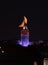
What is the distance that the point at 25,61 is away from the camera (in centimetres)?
1598

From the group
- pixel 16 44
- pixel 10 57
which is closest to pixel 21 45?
pixel 16 44

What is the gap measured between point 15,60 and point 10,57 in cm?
60

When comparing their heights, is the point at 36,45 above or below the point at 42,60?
above

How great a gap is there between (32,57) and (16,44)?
2.01 meters

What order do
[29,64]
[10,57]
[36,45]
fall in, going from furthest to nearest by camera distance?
1. [36,45]
2. [10,57]
3. [29,64]

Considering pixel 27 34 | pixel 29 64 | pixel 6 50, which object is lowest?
pixel 29 64

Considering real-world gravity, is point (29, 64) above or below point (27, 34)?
below

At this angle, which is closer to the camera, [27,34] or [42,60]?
[42,60]

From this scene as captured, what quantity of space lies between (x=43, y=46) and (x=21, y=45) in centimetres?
188

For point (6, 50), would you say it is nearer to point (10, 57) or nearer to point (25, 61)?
point (10, 57)

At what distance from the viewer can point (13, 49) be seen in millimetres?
17188

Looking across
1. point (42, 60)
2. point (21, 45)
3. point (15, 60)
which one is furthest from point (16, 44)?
point (42, 60)

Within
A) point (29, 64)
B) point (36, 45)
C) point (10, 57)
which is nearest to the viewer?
point (29, 64)

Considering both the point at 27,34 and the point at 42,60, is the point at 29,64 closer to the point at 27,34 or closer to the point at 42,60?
the point at 42,60
